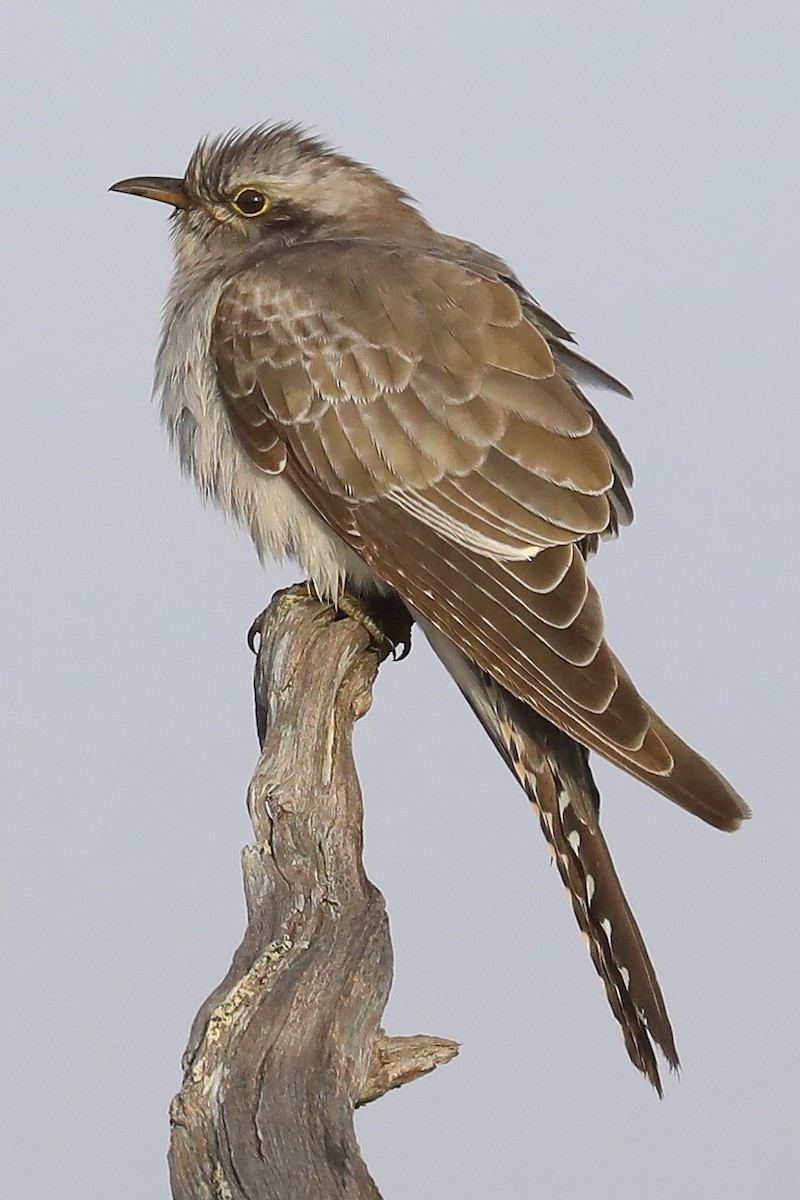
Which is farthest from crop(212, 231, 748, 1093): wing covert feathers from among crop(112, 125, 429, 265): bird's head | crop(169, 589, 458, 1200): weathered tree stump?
crop(169, 589, 458, 1200): weathered tree stump

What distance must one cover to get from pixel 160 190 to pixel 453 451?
164 cm

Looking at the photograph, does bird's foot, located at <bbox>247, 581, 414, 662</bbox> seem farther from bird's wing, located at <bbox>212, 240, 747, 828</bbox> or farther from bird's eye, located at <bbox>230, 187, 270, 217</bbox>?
bird's eye, located at <bbox>230, 187, 270, 217</bbox>

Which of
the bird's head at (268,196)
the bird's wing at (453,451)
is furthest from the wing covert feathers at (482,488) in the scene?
the bird's head at (268,196)

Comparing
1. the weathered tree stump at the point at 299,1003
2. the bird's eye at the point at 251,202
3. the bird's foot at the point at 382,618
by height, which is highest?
the bird's eye at the point at 251,202

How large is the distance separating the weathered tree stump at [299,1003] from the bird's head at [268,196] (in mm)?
1484

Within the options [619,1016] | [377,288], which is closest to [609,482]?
[377,288]

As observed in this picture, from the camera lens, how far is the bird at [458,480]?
4.84 meters

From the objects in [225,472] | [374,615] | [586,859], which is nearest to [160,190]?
[225,472]

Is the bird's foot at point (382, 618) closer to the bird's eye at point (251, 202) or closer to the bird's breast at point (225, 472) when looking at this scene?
Answer: the bird's breast at point (225, 472)

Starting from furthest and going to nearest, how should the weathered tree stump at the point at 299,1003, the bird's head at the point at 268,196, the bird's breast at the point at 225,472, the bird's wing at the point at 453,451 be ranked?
the bird's head at the point at 268,196, the bird's breast at the point at 225,472, the bird's wing at the point at 453,451, the weathered tree stump at the point at 299,1003

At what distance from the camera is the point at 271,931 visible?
4.88m

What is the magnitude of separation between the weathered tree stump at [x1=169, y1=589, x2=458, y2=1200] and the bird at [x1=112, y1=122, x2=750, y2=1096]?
0.50 meters

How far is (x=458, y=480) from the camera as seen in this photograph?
16.6 ft

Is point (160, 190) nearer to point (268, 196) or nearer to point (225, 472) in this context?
point (268, 196)
